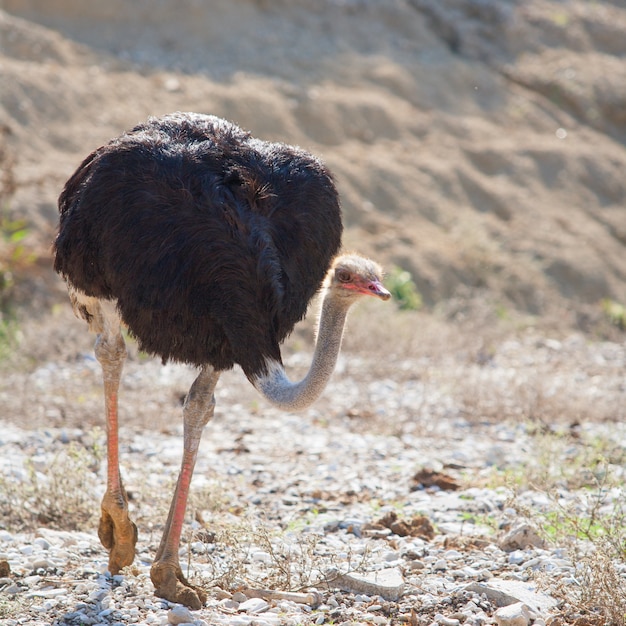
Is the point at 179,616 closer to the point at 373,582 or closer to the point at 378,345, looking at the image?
the point at 373,582

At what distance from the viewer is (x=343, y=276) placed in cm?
423

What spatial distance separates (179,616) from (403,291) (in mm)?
9154

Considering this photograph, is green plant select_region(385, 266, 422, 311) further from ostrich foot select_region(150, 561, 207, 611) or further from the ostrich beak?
ostrich foot select_region(150, 561, 207, 611)

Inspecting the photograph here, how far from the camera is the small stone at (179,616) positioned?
12.6 feet

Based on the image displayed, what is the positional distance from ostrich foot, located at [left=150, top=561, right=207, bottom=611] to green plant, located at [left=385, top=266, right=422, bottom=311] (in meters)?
8.35

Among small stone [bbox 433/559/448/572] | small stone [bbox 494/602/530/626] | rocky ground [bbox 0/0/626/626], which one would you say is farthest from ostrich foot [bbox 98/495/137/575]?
small stone [bbox 494/602/530/626]

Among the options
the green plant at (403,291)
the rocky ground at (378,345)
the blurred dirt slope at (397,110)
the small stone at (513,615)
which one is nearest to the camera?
the small stone at (513,615)

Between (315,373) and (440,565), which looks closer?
(315,373)

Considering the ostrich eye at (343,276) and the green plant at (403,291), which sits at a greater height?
the green plant at (403,291)

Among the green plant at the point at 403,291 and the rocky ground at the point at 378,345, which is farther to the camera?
the green plant at the point at 403,291

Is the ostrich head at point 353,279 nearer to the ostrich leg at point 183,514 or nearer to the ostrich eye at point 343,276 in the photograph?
the ostrich eye at point 343,276

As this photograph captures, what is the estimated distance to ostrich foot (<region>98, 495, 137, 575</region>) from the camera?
4488mm

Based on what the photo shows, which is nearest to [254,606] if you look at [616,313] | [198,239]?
[198,239]

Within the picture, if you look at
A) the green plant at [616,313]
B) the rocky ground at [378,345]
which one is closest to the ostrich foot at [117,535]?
the rocky ground at [378,345]
